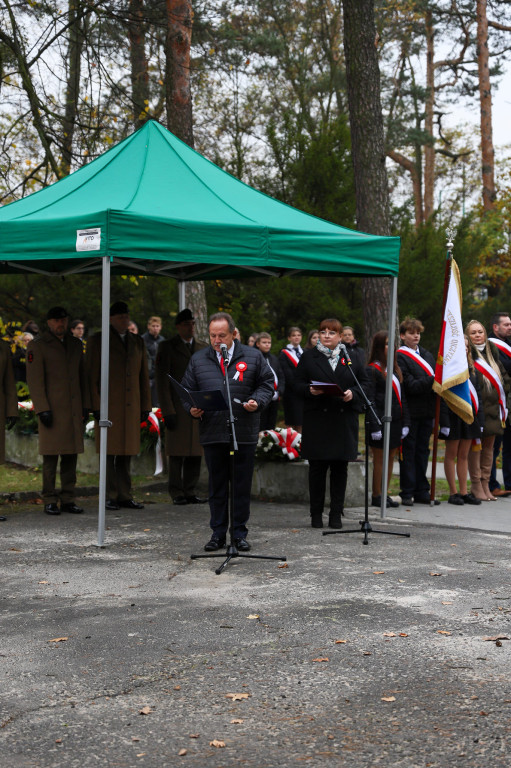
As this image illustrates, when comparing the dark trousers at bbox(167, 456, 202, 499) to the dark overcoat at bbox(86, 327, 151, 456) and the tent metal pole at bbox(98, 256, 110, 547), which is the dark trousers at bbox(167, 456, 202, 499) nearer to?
the dark overcoat at bbox(86, 327, 151, 456)

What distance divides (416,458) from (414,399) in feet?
2.21

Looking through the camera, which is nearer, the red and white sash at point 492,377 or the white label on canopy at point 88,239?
the white label on canopy at point 88,239

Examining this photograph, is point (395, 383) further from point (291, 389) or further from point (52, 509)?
point (291, 389)

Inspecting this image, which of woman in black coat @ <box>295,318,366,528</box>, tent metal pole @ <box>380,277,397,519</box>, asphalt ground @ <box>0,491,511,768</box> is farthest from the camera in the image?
tent metal pole @ <box>380,277,397,519</box>

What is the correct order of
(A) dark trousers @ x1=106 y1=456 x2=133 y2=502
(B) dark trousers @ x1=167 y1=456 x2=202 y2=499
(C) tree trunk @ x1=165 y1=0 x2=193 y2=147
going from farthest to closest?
(C) tree trunk @ x1=165 y1=0 x2=193 y2=147 → (B) dark trousers @ x1=167 y1=456 x2=202 y2=499 → (A) dark trousers @ x1=106 y1=456 x2=133 y2=502

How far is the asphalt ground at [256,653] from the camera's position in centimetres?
374

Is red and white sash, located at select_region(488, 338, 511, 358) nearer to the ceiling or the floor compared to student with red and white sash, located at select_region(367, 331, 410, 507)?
nearer to the ceiling

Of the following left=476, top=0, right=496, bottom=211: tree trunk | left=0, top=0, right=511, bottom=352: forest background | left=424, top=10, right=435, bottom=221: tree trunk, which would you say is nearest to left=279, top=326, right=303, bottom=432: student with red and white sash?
left=0, top=0, right=511, bottom=352: forest background

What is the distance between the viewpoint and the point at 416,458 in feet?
33.4

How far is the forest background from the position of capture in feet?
44.8

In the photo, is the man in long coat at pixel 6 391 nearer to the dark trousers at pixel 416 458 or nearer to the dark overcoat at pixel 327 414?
the dark overcoat at pixel 327 414

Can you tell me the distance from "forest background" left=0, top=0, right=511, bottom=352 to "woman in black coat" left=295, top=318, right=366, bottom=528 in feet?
13.1

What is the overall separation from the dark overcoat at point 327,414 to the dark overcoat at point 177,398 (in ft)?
5.24

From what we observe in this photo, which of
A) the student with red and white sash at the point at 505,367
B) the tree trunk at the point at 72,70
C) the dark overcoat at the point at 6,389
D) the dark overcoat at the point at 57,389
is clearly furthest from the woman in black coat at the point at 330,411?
the tree trunk at the point at 72,70
